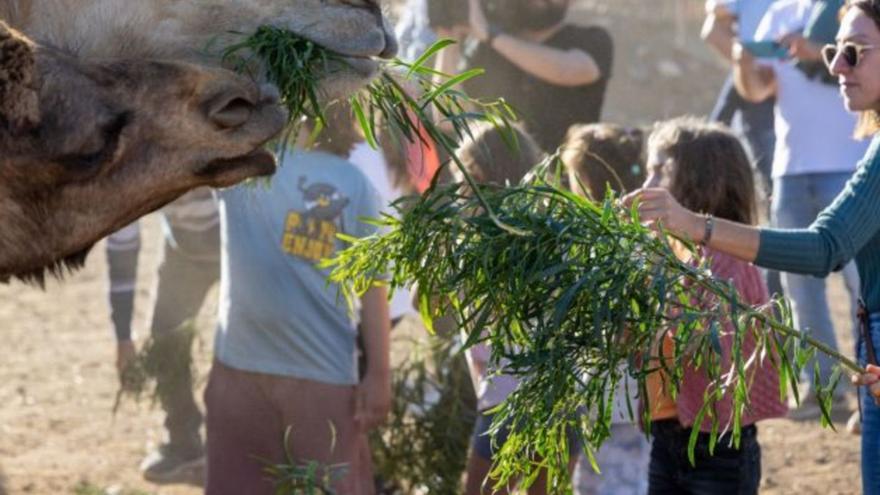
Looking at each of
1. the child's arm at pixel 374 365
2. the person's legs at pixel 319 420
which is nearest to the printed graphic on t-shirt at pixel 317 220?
the child's arm at pixel 374 365

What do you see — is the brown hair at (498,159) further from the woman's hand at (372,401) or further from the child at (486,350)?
the woman's hand at (372,401)

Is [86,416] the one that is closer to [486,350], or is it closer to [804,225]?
[804,225]

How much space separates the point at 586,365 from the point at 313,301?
2196mm

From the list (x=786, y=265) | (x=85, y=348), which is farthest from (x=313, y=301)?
(x=85, y=348)

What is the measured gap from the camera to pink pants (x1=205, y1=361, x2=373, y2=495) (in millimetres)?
5359

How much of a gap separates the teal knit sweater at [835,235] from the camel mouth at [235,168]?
1.24 metres

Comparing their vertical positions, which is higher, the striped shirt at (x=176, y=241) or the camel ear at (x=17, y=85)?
the striped shirt at (x=176, y=241)

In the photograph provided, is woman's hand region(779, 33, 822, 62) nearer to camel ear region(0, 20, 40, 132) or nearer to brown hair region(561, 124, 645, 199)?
brown hair region(561, 124, 645, 199)

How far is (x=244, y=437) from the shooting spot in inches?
214

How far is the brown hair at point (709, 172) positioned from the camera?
15.3ft

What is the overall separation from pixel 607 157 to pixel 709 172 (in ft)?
1.73

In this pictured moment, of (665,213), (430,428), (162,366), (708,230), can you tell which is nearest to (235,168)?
(665,213)

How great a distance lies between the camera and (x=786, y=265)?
4.10m

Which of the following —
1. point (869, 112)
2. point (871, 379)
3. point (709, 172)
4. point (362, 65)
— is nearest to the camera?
point (871, 379)
